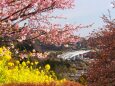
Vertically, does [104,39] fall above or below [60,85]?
above

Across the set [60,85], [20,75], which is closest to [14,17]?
[20,75]

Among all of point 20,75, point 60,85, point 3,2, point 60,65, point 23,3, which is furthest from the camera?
point 60,65

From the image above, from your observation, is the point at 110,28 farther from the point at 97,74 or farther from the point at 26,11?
the point at 26,11

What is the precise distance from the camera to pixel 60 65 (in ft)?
88.9

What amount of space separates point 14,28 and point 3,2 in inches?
65.1

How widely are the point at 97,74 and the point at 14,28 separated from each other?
3.00 meters

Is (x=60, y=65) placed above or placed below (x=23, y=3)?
below

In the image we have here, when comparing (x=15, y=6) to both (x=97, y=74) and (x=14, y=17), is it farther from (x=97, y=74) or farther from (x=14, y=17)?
(x=97, y=74)

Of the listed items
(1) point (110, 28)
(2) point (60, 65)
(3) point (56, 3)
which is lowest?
(2) point (60, 65)

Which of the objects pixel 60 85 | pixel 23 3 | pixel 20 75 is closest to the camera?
pixel 60 85

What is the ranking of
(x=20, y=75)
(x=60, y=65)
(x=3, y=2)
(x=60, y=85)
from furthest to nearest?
(x=60, y=65) → (x=20, y=75) → (x=3, y=2) → (x=60, y=85)

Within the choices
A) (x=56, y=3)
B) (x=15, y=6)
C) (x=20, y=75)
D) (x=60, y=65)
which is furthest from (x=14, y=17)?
(x=60, y=65)

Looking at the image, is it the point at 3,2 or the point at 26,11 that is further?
the point at 26,11

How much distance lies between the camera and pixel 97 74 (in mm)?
13164
